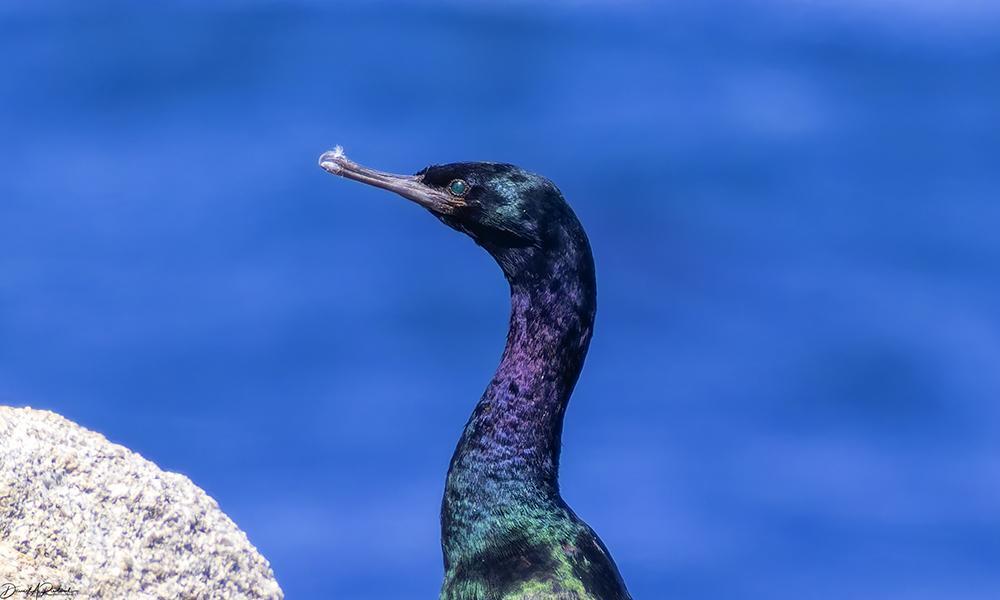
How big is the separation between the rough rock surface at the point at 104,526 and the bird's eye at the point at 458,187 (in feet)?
3.98

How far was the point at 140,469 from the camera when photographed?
538 centimetres

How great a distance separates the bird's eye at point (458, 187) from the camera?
17.6ft

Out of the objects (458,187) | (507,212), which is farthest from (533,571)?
(458,187)

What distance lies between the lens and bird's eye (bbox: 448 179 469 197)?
5379mm

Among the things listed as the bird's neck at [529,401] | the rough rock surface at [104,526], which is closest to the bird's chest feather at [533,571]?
the bird's neck at [529,401]

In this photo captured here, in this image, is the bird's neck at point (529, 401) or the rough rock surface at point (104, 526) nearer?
the rough rock surface at point (104, 526)

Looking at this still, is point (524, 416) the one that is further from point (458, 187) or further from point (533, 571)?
point (458, 187)

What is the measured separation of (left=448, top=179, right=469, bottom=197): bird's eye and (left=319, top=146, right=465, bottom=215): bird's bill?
0.01m

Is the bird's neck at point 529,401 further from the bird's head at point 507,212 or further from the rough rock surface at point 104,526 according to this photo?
the rough rock surface at point 104,526

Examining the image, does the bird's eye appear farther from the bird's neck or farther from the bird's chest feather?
the bird's chest feather

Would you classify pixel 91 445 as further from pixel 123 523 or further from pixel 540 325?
pixel 540 325

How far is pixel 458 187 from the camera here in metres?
5.40

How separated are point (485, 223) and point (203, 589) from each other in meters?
1.36

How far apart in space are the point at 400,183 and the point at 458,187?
257 mm
